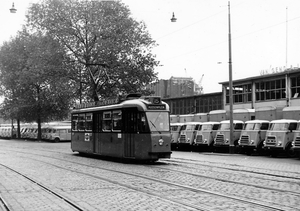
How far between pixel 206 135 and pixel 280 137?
25.7 feet

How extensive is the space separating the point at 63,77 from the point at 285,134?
67.9ft

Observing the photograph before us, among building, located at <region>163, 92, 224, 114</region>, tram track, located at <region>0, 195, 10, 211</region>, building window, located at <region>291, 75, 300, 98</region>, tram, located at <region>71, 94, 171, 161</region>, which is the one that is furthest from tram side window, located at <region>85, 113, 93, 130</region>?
building, located at <region>163, 92, 224, 114</region>

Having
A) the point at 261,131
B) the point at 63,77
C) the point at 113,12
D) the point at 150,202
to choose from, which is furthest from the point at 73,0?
the point at 150,202

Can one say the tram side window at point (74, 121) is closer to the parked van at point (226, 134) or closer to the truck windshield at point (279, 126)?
the parked van at point (226, 134)

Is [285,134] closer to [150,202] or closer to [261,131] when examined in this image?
[261,131]

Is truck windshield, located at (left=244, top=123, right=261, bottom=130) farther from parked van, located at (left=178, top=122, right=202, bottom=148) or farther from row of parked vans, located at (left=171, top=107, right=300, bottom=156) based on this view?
parked van, located at (left=178, top=122, right=202, bottom=148)

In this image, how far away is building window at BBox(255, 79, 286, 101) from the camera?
40.6 m

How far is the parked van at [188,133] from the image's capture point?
1313 inches

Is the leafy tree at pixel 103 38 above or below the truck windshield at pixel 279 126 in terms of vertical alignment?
above

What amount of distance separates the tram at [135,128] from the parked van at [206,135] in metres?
11.4

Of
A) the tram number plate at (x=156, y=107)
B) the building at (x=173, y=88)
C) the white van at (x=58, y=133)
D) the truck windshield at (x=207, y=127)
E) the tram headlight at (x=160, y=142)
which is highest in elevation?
the building at (x=173, y=88)

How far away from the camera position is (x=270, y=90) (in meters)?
41.8

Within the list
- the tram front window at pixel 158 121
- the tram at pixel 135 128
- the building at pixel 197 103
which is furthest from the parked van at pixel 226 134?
the building at pixel 197 103

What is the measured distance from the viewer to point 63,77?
38000mm
